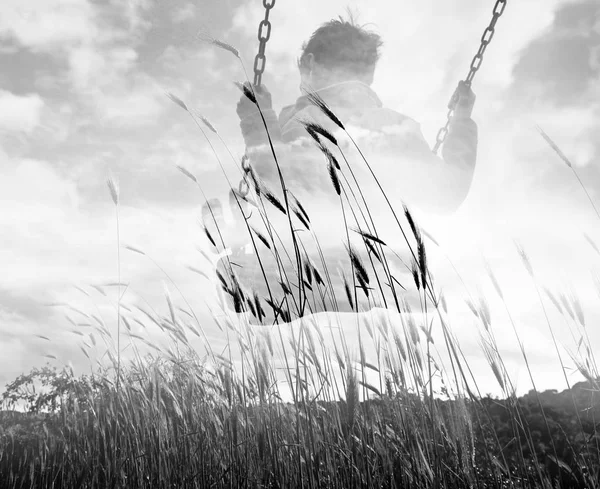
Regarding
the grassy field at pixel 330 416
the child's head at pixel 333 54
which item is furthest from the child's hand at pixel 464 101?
the grassy field at pixel 330 416

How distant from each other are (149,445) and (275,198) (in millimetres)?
1084

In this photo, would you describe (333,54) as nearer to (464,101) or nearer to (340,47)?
(340,47)

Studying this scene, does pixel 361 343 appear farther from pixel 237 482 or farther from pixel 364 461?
pixel 237 482

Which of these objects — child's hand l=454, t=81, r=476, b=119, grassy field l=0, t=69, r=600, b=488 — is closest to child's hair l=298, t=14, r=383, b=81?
child's hand l=454, t=81, r=476, b=119

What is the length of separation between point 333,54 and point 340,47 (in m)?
0.08

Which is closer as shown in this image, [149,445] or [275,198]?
[275,198]

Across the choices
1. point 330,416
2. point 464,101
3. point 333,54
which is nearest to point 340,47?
point 333,54

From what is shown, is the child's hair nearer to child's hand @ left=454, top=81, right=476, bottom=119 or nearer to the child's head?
the child's head

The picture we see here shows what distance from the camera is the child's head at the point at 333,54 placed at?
13.6 feet

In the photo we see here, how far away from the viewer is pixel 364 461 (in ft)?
3.89

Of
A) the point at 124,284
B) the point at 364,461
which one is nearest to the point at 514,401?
the point at 364,461

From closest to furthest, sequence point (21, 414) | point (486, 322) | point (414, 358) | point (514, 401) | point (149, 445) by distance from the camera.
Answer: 1. point (514, 401)
2. point (486, 322)
3. point (414, 358)
4. point (149, 445)
5. point (21, 414)

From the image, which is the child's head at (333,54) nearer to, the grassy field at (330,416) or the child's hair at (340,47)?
the child's hair at (340,47)

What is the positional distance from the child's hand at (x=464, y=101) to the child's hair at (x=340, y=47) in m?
1.13
